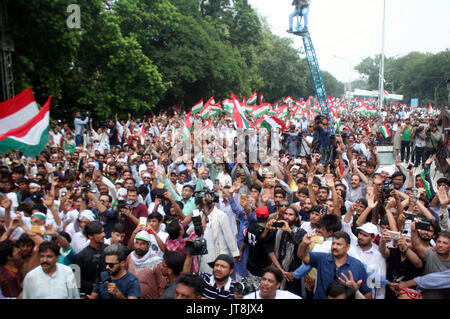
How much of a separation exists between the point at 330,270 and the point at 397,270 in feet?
2.67

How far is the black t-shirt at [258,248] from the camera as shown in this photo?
4133 millimetres

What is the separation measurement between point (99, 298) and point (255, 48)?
33418mm

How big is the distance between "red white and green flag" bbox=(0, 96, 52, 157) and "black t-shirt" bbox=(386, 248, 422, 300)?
17.1 ft

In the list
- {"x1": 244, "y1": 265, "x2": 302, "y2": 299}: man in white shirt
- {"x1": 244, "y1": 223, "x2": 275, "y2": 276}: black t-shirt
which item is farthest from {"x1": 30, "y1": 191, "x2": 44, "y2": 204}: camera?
{"x1": 244, "y1": 265, "x2": 302, "y2": 299}: man in white shirt

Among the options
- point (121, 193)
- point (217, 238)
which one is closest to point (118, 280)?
point (217, 238)

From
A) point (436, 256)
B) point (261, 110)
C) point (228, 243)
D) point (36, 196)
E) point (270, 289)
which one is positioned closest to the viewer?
point (270, 289)

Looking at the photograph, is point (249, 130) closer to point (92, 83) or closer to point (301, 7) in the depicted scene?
point (301, 7)

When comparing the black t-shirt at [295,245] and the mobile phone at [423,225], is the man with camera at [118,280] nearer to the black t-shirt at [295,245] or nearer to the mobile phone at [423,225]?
the black t-shirt at [295,245]

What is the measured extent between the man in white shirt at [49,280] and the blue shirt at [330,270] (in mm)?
2065

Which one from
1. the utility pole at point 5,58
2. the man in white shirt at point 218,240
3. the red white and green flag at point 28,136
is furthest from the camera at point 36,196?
the utility pole at point 5,58

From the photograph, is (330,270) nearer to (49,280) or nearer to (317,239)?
(317,239)

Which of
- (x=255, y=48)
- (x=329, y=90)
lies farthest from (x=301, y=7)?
(x=329, y=90)

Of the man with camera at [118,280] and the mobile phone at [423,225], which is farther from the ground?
the mobile phone at [423,225]

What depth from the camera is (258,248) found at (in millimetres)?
4203
